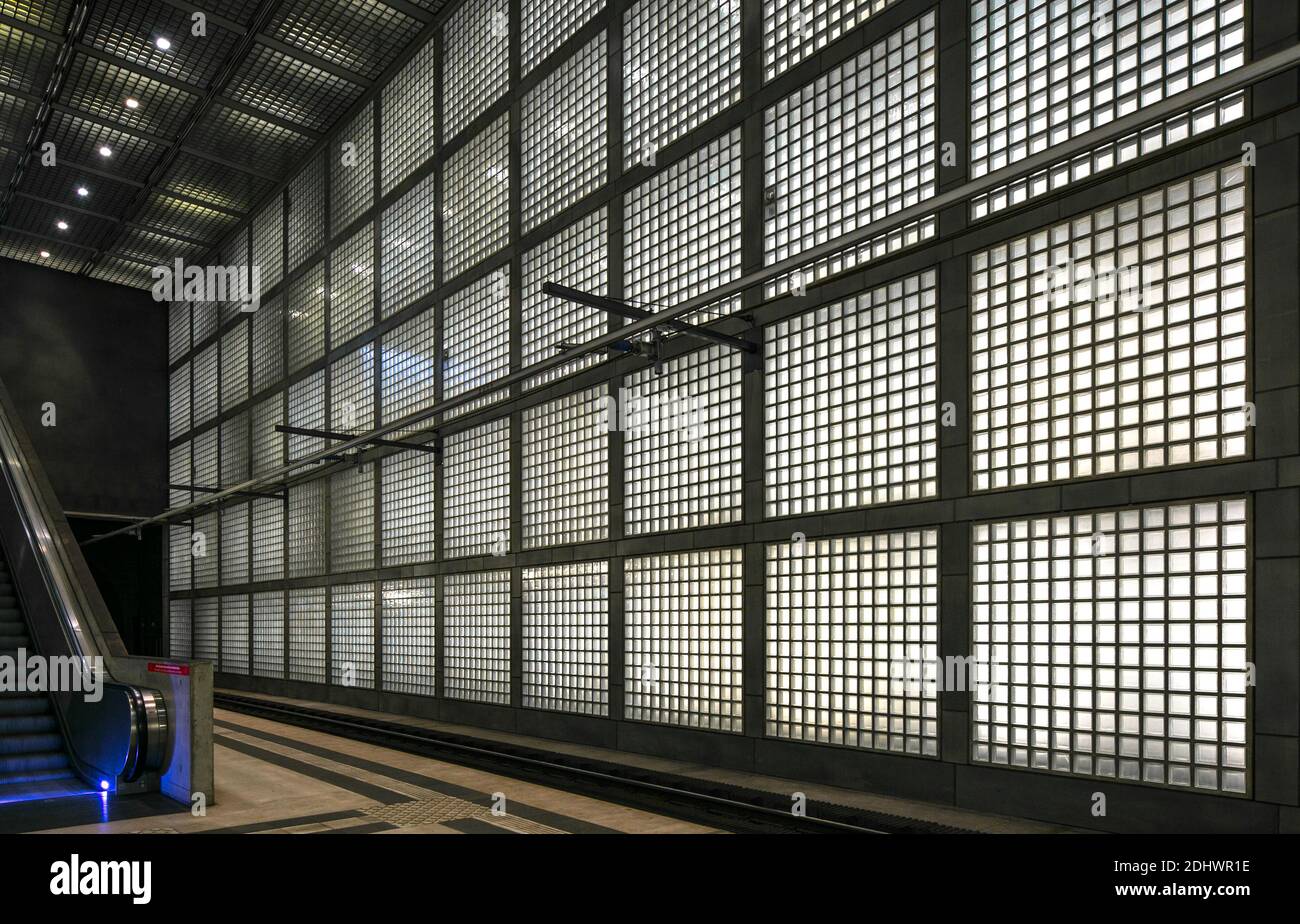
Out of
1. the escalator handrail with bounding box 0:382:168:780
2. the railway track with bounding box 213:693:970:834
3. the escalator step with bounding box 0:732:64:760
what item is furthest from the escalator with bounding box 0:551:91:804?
the railway track with bounding box 213:693:970:834

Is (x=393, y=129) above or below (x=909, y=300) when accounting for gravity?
above

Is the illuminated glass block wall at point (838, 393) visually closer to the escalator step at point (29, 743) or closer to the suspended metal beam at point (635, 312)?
the suspended metal beam at point (635, 312)

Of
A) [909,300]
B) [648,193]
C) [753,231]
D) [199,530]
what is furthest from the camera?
[199,530]

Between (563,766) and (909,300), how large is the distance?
7.56m

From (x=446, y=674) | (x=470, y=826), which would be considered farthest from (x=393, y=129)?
(x=470, y=826)

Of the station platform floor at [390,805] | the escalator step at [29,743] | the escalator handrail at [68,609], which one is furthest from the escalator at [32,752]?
the station platform floor at [390,805]

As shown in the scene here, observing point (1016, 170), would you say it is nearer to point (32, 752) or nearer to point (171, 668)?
point (171, 668)

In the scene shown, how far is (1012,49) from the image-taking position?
33.8ft

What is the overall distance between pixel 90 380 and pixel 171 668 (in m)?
31.4

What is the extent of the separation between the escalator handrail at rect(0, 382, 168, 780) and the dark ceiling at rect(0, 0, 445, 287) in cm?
1118

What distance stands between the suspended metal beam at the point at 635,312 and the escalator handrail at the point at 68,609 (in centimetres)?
654

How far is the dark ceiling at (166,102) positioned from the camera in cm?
2169
